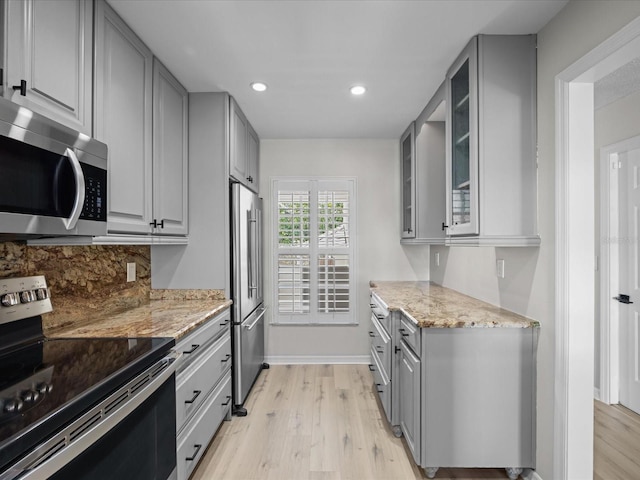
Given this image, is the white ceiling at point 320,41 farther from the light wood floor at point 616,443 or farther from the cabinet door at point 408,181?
the light wood floor at point 616,443

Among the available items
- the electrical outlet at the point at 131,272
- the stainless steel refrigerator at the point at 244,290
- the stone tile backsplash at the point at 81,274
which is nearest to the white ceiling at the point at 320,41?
the stainless steel refrigerator at the point at 244,290

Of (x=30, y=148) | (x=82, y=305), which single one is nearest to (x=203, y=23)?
(x=30, y=148)

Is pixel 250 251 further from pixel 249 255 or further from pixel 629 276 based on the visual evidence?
pixel 629 276

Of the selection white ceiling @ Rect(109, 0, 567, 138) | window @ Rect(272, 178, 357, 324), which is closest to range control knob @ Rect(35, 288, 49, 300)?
white ceiling @ Rect(109, 0, 567, 138)

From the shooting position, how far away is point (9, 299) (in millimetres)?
1492

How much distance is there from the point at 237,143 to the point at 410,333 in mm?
1992

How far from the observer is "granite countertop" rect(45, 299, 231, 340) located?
1.76 metres

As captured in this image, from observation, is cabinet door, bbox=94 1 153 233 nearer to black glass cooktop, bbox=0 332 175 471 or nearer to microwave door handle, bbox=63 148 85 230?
microwave door handle, bbox=63 148 85 230

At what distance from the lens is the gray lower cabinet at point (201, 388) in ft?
6.10

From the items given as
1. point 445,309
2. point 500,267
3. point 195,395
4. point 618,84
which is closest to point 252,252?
point 195,395

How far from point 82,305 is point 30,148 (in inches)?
44.9

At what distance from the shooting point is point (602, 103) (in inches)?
115

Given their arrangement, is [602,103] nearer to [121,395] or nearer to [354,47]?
[354,47]

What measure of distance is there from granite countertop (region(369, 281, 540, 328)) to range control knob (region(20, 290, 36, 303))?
183cm
